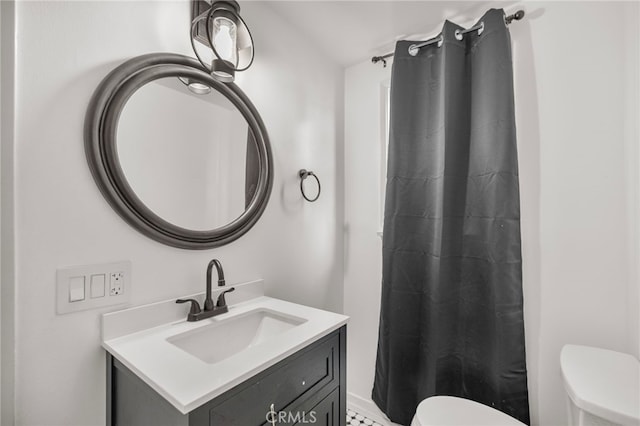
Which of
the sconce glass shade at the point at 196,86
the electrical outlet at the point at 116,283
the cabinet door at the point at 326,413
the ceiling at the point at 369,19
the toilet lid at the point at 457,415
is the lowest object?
the toilet lid at the point at 457,415

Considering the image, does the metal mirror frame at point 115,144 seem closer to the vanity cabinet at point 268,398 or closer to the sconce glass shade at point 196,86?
the sconce glass shade at point 196,86

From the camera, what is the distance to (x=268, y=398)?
87 centimetres

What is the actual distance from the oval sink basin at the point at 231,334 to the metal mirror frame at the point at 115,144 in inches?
13.0

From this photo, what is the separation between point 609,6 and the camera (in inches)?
49.6

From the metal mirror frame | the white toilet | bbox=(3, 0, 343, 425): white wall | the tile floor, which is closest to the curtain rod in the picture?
the metal mirror frame

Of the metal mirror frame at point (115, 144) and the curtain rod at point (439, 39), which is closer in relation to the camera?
the metal mirror frame at point (115, 144)

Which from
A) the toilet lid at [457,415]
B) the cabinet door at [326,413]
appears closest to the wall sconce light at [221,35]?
the cabinet door at [326,413]

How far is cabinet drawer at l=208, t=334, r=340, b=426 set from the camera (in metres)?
0.76

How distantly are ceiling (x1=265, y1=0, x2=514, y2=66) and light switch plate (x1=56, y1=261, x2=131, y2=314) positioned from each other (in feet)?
4.88

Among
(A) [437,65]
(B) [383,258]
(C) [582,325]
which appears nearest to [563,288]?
(C) [582,325]

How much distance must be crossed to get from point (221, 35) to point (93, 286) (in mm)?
1044

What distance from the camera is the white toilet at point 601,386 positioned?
828 millimetres

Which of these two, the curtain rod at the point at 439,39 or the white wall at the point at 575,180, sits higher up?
the curtain rod at the point at 439,39

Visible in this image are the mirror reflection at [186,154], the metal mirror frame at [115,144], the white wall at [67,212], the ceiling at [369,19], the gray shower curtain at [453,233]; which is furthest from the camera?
the ceiling at [369,19]
